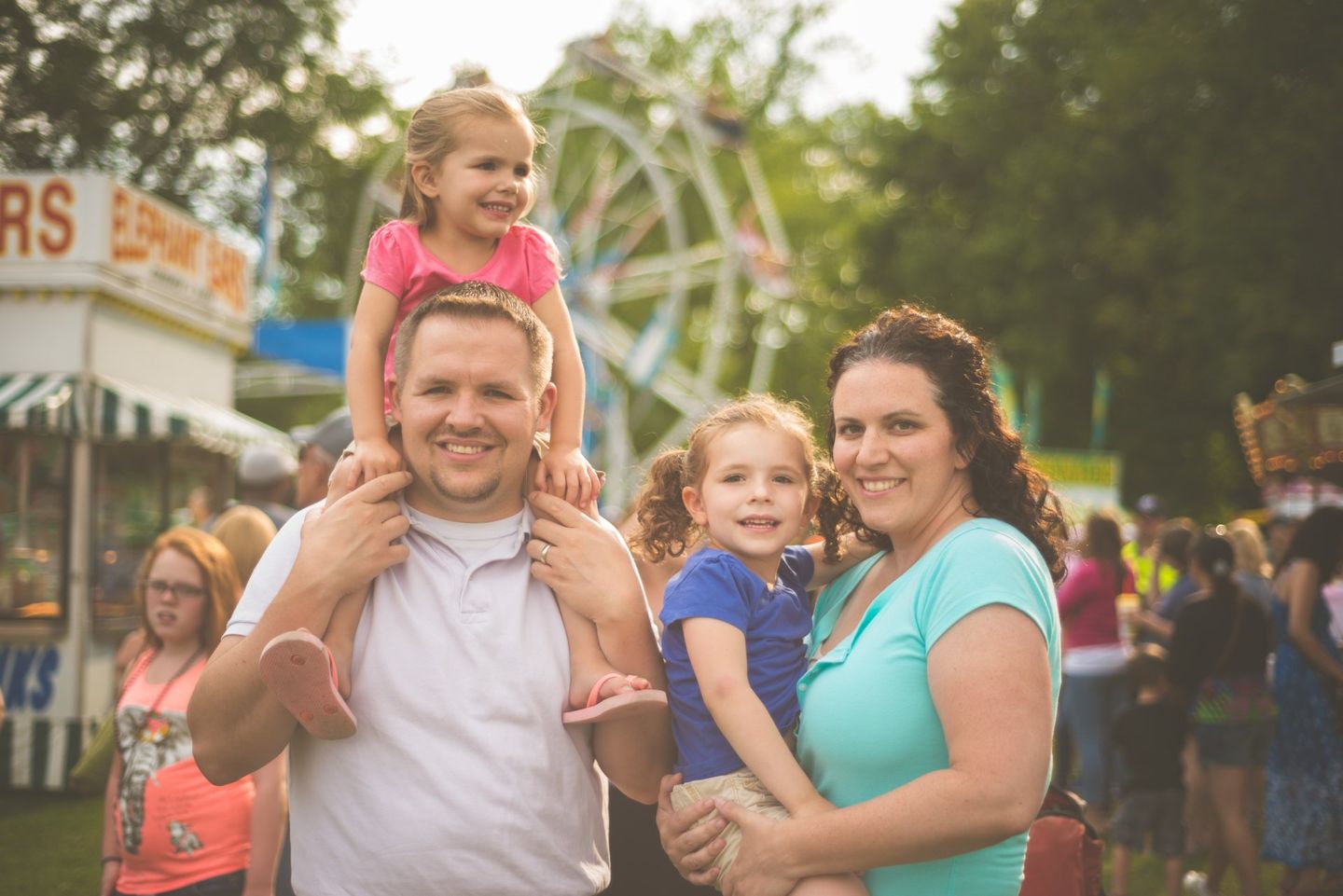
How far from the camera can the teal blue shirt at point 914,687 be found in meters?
2.00

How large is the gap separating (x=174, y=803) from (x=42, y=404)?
5800 mm

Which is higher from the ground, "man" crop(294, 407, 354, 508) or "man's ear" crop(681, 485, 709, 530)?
"man" crop(294, 407, 354, 508)

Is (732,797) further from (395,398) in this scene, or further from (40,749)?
(40,749)

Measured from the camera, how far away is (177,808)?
10.8ft

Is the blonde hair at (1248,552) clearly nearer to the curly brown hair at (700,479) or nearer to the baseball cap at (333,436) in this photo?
the baseball cap at (333,436)

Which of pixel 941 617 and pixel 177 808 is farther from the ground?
pixel 941 617

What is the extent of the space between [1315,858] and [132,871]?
5292 millimetres

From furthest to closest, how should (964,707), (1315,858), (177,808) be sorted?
1. (1315,858)
2. (177,808)
3. (964,707)

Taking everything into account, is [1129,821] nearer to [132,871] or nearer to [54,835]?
[132,871]

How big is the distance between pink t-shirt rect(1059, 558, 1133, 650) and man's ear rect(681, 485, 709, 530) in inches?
204

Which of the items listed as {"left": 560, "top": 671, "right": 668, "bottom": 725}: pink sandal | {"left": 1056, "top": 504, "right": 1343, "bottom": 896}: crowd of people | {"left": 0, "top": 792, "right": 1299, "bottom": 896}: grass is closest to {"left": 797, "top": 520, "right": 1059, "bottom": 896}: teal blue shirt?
{"left": 560, "top": 671, "right": 668, "bottom": 725}: pink sandal

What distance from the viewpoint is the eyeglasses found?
3.63 metres

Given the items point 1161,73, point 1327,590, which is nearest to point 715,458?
point 1327,590

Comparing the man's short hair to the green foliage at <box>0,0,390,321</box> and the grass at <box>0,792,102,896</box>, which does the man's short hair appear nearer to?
the grass at <box>0,792,102,896</box>
